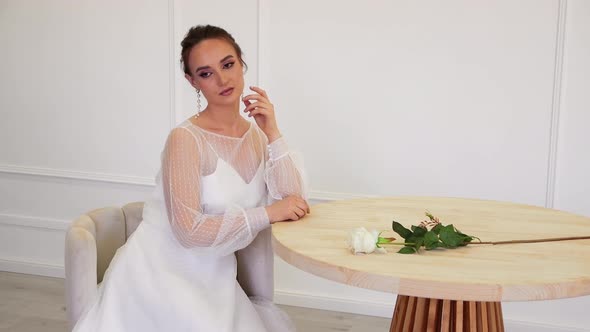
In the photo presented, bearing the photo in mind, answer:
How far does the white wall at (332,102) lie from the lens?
340cm

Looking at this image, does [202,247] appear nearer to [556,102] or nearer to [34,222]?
[556,102]

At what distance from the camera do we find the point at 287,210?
7.32 ft

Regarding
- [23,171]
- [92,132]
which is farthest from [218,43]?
[23,171]

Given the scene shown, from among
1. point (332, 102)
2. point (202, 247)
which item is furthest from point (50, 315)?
point (202, 247)

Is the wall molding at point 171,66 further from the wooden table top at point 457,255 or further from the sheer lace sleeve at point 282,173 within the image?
the wooden table top at point 457,255

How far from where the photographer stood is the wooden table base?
196 cm

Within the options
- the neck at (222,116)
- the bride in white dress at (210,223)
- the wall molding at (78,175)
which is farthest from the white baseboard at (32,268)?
the neck at (222,116)

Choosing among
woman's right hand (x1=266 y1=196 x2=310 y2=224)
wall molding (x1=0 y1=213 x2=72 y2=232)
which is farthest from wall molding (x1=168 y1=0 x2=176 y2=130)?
woman's right hand (x1=266 y1=196 x2=310 y2=224)

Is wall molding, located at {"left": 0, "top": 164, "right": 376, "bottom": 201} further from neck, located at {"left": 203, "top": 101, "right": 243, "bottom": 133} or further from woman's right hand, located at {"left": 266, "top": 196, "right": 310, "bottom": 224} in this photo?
woman's right hand, located at {"left": 266, "top": 196, "right": 310, "bottom": 224}

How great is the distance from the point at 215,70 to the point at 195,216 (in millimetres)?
501

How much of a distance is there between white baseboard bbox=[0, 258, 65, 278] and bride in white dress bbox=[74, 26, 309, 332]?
228 centimetres

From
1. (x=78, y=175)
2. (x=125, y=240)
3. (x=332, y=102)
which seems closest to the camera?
(x=125, y=240)

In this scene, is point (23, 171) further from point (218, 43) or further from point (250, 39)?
point (218, 43)

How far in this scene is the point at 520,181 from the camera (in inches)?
137
